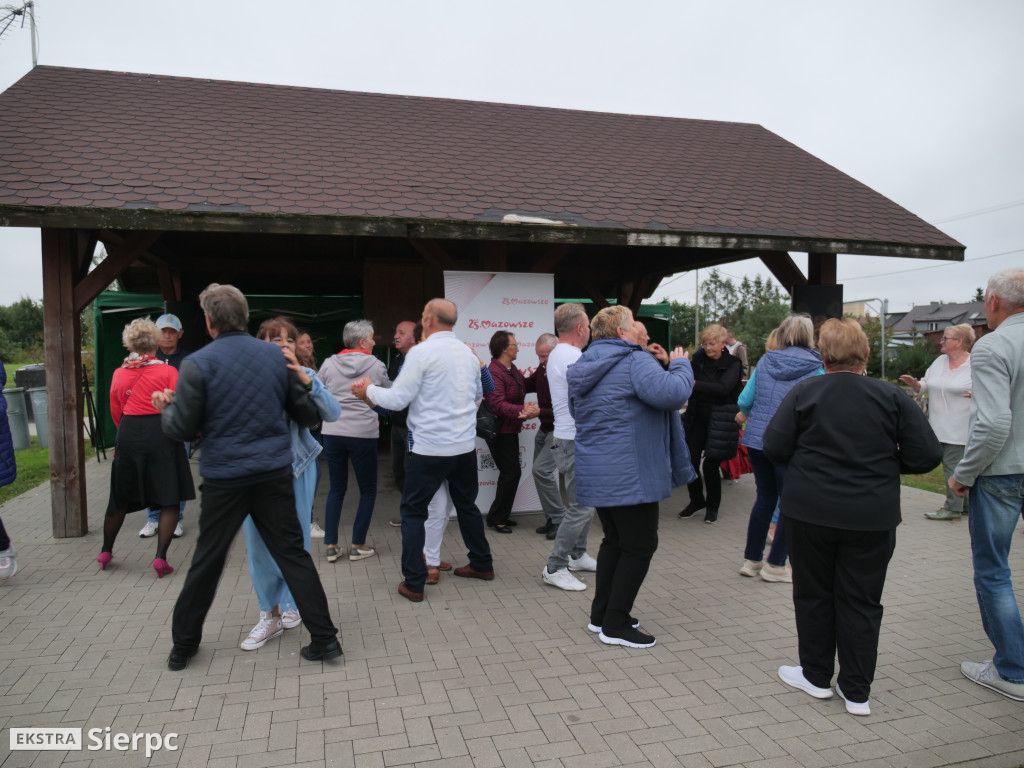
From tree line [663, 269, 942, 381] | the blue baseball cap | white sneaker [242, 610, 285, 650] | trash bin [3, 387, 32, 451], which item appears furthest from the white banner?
tree line [663, 269, 942, 381]

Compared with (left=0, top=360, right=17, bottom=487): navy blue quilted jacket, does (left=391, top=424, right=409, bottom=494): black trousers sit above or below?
below

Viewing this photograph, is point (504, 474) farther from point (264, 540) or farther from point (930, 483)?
point (930, 483)

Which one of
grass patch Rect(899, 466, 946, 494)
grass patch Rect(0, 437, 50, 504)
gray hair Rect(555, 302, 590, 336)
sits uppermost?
gray hair Rect(555, 302, 590, 336)

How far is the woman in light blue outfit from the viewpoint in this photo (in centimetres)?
359

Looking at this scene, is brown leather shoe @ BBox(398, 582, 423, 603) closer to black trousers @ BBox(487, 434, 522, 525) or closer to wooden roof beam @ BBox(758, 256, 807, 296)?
black trousers @ BBox(487, 434, 522, 525)

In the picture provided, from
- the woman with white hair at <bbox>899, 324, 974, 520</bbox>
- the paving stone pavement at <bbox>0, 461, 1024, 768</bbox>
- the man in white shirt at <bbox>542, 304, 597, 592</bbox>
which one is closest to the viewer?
the paving stone pavement at <bbox>0, 461, 1024, 768</bbox>

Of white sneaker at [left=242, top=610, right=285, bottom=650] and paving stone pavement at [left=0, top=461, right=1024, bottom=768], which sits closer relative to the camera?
paving stone pavement at [left=0, top=461, right=1024, bottom=768]

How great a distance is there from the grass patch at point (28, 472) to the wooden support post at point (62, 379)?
1322mm

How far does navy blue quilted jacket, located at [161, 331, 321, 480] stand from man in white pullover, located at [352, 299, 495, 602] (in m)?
0.79

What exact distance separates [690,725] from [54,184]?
6.07 meters

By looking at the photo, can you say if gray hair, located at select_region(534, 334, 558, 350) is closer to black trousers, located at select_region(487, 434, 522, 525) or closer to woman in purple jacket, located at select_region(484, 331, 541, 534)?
woman in purple jacket, located at select_region(484, 331, 541, 534)

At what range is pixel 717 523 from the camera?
21.2 ft

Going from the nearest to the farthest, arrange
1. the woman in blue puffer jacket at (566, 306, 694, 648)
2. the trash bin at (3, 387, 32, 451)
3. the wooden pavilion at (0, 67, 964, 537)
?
the woman in blue puffer jacket at (566, 306, 694, 648), the wooden pavilion at (0, 67, 964, 537), the trash bin at (3, 387, 32, 451)

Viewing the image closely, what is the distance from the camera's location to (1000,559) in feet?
10.4
